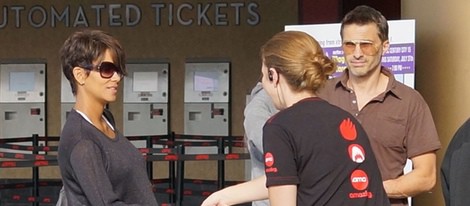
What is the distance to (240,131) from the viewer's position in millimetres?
12547

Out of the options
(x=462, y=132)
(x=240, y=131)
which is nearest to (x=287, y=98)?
(x=462, y=132)

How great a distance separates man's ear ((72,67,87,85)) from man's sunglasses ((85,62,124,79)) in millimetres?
33

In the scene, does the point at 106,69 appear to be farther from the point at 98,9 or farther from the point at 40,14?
the point at 40,14

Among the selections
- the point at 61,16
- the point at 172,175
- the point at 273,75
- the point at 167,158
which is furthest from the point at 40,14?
the point at 273,75

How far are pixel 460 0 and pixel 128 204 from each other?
365 centimetres

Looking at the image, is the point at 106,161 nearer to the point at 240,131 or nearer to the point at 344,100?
the point at 344,100

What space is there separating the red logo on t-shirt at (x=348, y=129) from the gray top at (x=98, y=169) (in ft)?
2.64

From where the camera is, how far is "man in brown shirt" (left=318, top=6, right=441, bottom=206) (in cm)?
316

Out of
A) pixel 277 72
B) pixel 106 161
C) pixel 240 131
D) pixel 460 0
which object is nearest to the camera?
pixel 277 72

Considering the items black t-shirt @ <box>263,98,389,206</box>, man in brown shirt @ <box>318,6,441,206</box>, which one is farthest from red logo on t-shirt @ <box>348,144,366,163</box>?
man in brown shirt @ <box>318,6,441,206</box>

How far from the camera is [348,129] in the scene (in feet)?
7.67

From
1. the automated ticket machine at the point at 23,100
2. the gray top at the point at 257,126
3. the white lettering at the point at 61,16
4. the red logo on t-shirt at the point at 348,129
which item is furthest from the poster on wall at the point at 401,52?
the automated ticket machine at the point at 23,100

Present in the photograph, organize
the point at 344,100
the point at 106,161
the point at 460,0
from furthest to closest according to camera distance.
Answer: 1. the point at 460,0
2. the point at 344,100
3. the point at 106,161

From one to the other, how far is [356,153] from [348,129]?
70 mm
